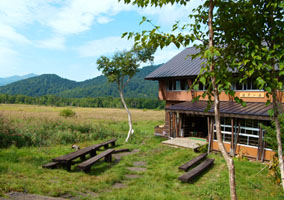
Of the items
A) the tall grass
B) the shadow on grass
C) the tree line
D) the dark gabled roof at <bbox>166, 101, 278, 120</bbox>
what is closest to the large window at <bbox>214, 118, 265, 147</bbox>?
the dark gabled roof at <bbox>166, 101, 278, 120</bbox>

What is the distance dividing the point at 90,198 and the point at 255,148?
31.9ft

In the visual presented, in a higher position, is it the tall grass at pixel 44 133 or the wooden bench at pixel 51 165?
the tall grass at pixel 44 133

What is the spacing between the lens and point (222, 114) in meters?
12.8

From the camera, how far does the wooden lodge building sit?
12.1 metres

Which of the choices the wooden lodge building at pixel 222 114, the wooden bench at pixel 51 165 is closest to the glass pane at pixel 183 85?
the wooden lodge building at pixel 222 114

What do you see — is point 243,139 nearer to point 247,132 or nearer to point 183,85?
point 247,132

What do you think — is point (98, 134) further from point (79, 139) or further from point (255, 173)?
point (255, 173)

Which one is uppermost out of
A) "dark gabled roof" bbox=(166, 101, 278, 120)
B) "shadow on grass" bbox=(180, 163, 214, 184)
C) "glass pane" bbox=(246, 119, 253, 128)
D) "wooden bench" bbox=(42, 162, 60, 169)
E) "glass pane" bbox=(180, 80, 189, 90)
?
"glass pane" bbox=(180, 80, 189, 90)

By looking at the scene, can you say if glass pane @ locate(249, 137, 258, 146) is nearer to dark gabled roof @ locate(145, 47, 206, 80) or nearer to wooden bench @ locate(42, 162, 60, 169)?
dark gabled roof @ locate(145, 47, 206, 80)

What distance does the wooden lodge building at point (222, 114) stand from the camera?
12.1 meters

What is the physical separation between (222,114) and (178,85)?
20.6ft

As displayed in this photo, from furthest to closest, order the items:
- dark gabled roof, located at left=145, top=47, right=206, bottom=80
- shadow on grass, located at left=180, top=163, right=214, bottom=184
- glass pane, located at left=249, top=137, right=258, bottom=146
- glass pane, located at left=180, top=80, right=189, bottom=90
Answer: glass pane, located at left=180, top=80, right=189, bottom=90 < dark gabled roof, located at left=145, top=47, right=206, bottom=80 < glass pane, located at left=249, top=137, right=258, bottom=146 < shadow on grass, located at left=180, top=163, right=214, bottom=184

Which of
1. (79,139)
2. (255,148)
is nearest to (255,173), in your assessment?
(255,148)

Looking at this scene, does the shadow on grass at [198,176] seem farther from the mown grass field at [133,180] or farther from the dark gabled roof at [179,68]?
the dark gabled roof at [179,68]
